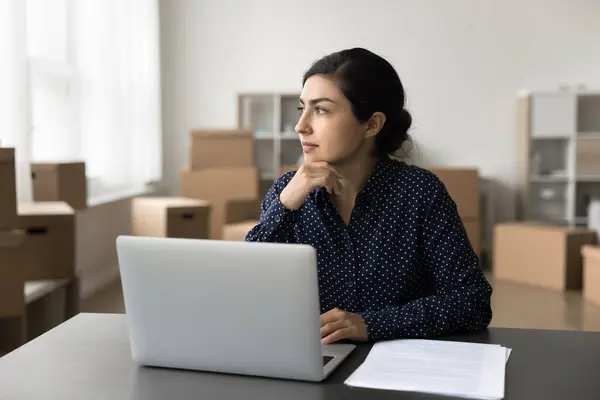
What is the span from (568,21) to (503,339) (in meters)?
5.42

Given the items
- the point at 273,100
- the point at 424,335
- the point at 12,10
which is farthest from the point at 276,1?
the point at 424,335

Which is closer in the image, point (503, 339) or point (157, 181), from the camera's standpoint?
point (503, 339)

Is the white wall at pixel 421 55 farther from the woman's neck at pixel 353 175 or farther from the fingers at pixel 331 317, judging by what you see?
the fingers at pixel 331 317

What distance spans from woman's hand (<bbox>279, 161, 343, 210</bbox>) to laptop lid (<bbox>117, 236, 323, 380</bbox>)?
0.54 meters

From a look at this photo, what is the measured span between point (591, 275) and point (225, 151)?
8.66 ft

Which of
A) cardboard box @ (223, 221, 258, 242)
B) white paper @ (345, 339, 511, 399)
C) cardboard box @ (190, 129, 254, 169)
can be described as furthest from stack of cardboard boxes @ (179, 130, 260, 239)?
white paper @ (345, 339, 511, 399)

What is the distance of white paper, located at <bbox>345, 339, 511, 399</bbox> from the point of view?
1079 mm

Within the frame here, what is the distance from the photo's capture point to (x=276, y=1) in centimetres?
638

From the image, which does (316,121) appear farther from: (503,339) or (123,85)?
(123,85)

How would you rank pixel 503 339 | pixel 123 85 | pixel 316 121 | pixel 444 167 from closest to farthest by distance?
pixel 503 339
pixel 316 121
pixel 123 85
pixel 444 167

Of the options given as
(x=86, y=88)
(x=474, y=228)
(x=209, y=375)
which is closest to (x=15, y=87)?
(x=86, y=88)

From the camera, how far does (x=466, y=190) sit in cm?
578

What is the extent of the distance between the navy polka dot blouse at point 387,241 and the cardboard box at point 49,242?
5.47 ft

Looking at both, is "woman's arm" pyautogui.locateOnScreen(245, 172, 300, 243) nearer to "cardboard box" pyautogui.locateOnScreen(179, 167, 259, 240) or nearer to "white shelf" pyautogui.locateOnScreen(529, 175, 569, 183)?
"cardboard box" pyautogui.locateOnScreen(179, 167, 259, 240)
